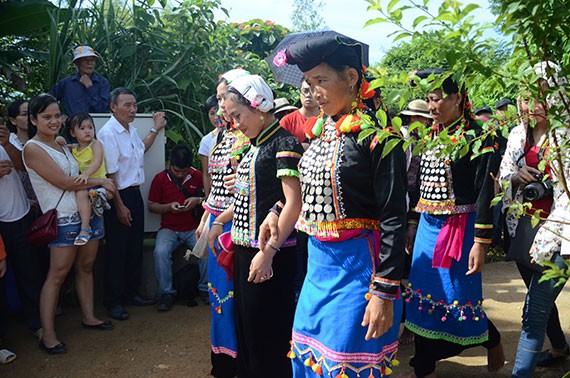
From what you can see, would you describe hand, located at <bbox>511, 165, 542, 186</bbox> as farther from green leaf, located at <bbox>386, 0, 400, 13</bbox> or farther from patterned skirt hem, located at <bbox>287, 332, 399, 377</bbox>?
green leaf, located at <bbox>386, 0, 400, 13</bbox>

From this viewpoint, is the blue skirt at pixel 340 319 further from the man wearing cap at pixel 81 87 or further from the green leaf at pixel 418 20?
the man wearing cap at pixel 81 87

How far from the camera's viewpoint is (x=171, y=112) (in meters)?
6.56

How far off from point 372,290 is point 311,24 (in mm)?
17879

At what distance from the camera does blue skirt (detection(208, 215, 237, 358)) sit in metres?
3.49

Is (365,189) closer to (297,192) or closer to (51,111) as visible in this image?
(297,192)

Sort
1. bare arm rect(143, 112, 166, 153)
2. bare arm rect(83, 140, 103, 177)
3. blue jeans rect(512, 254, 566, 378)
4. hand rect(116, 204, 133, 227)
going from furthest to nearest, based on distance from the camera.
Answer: bare arm rect(143, 112, 166, 153) → hand rect(116, 204, 133, 227) → bare arm rect(83, 140, 103, 177) → blue jeans rect(512, 254, 566, 378)

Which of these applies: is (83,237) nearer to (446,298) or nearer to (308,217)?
(308,217)

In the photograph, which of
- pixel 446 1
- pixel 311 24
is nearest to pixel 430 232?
pixel 446 1

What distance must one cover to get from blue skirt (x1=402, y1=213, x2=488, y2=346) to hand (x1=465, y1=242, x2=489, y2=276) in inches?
3.7

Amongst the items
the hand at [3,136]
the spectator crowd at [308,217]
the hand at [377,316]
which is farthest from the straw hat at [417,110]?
the hand at [3,136]

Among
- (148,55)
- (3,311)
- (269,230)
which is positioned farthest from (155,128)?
(269,230)

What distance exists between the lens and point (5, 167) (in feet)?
14.1

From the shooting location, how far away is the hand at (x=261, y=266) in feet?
9.20

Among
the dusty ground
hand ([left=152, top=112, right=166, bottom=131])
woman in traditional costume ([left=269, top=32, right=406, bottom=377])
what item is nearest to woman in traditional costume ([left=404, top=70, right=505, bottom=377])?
the dusty ground
